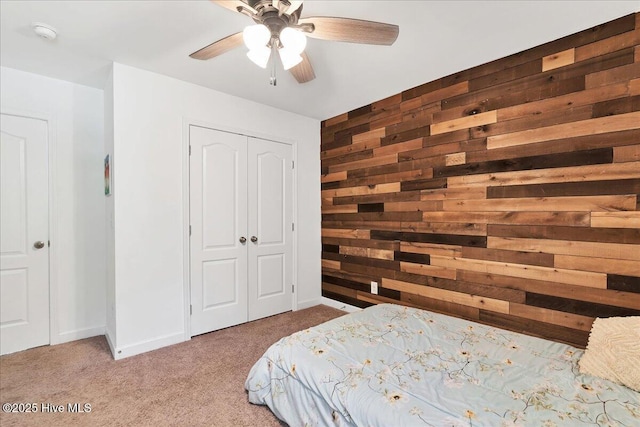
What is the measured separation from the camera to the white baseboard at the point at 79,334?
278 centimetres

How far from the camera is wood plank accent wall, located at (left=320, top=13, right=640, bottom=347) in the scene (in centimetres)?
191

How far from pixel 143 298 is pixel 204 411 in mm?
1242

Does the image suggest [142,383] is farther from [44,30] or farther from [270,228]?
[44,30]

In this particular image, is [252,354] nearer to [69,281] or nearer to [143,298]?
[143,298]

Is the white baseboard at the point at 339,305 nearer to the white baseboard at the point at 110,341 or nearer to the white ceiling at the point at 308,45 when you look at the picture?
the white baseboard at the point at 110,341

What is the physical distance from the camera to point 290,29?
4.72 feet

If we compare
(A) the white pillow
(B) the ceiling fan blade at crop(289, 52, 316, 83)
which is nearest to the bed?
(A) the white pillow

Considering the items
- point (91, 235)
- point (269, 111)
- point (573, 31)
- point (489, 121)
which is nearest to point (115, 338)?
point (91, 235)

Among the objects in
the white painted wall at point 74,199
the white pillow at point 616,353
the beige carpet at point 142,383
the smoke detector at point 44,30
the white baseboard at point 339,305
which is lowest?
the beige carpet at point 142,383

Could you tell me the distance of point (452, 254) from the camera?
266 centimetres

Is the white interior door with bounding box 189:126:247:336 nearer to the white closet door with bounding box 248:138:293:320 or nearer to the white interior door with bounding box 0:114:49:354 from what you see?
the white closet door with bounding box 248:138:293:320

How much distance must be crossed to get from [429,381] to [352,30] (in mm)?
1832

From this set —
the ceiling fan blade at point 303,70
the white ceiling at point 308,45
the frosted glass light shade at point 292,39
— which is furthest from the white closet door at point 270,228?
the frosted glass light shade at point 292,39

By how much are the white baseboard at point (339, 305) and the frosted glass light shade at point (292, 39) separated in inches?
112
